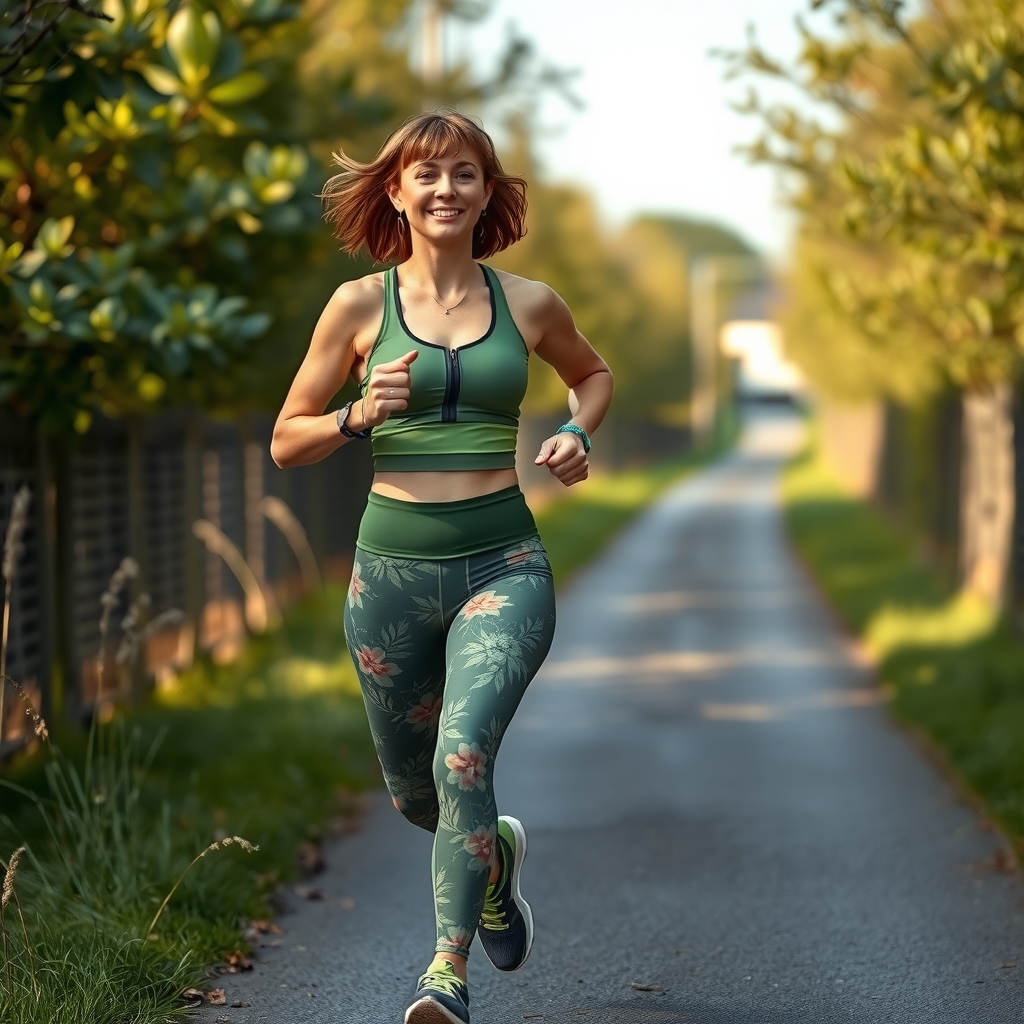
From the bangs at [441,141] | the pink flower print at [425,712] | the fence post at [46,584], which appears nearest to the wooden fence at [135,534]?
the fence post at [46,584]

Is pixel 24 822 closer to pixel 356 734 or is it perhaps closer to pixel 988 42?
pixel 356 734

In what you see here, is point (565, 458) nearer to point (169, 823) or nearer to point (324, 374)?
point (324, 374)

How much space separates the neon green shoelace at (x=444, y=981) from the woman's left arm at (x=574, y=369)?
108 cm

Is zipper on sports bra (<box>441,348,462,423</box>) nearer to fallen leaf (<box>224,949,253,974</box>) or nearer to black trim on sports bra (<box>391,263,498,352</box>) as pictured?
black trim on sports bra (<box>391,263,498,352</box>)

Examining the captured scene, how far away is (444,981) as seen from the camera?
387 centimetres

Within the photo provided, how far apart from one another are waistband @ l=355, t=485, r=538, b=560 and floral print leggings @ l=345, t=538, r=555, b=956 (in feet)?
0.08

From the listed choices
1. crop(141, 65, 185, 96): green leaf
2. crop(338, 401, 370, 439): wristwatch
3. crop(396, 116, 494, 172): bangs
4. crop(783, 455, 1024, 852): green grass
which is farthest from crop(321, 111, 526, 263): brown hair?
crop(783, 455, 1024, 852): green grass

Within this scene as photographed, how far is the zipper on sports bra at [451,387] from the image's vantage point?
4.06m

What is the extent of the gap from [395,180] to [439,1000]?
1822 mm

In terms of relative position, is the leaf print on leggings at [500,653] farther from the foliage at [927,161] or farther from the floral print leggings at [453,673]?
the foliage at [927,161]

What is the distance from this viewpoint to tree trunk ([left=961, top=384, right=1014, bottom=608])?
13.7 metres

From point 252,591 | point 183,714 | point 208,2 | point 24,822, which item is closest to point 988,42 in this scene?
point 208,2

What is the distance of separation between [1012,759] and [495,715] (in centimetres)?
445

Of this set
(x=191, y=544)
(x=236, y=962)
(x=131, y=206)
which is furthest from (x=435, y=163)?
(x=191, y=544)
